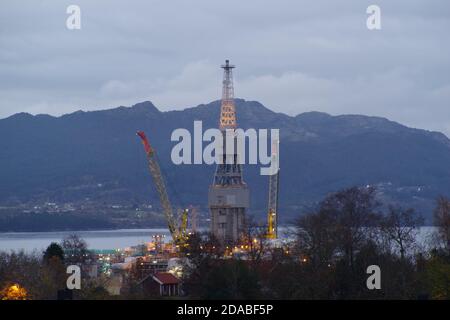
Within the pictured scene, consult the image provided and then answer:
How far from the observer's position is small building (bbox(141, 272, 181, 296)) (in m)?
66.4

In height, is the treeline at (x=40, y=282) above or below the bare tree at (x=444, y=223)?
below

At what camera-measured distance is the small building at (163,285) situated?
66.4 metres

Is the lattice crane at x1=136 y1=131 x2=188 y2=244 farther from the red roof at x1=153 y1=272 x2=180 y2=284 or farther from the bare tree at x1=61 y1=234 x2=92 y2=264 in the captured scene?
the red roof at x1=153 y1=272 x2=180 y2=284

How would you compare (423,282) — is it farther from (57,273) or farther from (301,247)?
(57,273)

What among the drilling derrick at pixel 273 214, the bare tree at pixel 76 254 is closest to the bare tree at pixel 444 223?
the bare tree at pixel 76 254

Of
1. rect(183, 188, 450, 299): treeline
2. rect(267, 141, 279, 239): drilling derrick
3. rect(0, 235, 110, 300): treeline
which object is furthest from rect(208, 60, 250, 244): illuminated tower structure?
rect(183, 188, 450, 299): treeline

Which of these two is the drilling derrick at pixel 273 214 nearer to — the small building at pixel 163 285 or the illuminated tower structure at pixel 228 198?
the illuminated tower structure at pixel 228 198

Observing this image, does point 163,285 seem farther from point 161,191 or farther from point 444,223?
point 161,191

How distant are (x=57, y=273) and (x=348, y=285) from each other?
18171 millimetres

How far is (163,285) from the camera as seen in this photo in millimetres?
68312

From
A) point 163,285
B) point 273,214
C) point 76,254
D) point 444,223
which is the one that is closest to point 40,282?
point 163,285

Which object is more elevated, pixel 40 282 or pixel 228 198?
pixel 228 198

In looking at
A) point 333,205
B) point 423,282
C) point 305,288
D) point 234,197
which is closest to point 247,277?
point 305,288

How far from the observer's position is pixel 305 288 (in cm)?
4869
